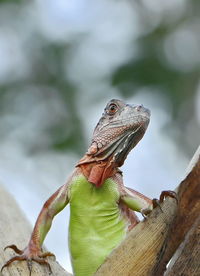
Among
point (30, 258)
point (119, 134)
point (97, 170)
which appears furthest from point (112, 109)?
point (30, 258)

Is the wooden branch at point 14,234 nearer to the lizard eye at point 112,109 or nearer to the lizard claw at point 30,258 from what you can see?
the lizard claw at point 30,258

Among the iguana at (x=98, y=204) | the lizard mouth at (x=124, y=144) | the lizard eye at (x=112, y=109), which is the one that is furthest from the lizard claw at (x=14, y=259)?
the lizard eye at (x=112, y=109)

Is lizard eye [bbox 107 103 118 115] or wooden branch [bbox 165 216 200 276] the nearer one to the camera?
wooden branch [bbox 165 216 200 276]

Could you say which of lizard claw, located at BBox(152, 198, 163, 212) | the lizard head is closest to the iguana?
the lizard head

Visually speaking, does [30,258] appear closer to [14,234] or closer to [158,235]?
[158,235]

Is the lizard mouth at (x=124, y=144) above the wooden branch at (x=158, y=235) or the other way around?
above

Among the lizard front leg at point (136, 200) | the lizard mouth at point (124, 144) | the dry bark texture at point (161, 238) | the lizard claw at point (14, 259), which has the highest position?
the lizard mouth at point (124, 144)

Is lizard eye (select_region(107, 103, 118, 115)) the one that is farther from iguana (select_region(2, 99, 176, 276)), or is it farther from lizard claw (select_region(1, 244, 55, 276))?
lizard claw (select_region(1, 244, 55, 276))
